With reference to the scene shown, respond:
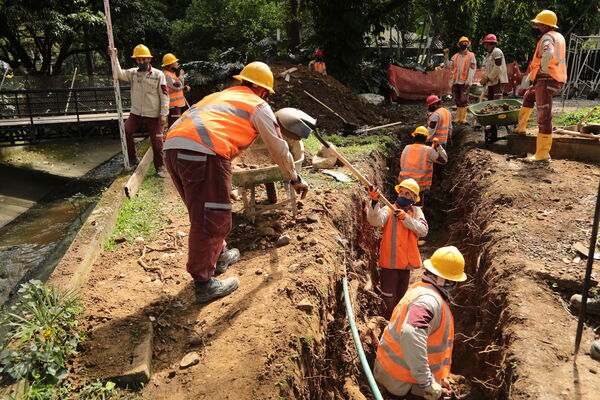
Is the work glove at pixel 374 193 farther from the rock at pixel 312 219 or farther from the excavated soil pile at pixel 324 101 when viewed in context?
the excavated soil pile at pixel 324 101

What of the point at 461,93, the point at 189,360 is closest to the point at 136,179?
the point at 189,360

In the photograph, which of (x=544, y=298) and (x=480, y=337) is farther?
(x=480, y=337)

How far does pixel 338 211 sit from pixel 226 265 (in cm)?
189

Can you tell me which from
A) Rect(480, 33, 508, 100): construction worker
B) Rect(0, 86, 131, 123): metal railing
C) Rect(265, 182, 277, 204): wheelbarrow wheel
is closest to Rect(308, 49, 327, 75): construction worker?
Rect(480, 33, 508, 100): construction worker

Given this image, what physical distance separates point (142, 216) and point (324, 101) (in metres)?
7.57

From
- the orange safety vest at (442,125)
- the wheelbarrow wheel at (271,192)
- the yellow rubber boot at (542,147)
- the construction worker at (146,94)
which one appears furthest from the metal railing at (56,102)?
the yellow rubber boot at (542,147)

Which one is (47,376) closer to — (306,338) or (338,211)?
(306,338)

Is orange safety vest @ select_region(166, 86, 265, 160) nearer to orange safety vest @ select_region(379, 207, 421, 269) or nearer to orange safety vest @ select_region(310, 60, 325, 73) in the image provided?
orange safety vest @ select_region(379, 207, 421, 269)

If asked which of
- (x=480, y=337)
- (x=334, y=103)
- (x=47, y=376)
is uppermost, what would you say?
(x=334, y=103)

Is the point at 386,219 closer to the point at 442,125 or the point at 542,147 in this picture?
the point at 442,125

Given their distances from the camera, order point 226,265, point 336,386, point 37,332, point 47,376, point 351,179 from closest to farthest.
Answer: point 47,376
point 37,332
point 336,386
point 226,265
point 351,179

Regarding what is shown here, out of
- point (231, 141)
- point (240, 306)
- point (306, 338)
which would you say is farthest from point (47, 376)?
point (231, 141)

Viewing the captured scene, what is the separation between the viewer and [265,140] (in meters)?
3.93

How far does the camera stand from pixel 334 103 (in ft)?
41.3
